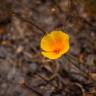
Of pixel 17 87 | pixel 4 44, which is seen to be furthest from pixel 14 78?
pixel 4 44

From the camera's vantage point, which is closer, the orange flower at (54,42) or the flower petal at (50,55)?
the flower petal at (50,55)

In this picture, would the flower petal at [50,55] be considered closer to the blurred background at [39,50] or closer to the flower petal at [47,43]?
the flower petal at [47,43]

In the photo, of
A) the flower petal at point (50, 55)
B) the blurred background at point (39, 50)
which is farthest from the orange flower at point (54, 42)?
the blurred background at point (39, 50)

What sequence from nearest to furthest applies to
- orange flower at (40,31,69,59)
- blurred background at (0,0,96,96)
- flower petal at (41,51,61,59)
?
flower petal at (41,51,61,59), orange flower at (40,31,69,59), blurred background at (0,0,96,96)

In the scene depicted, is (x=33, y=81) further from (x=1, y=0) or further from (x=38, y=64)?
(x=1, y=0)

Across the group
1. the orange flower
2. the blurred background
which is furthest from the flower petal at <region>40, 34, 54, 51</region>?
the blurred background

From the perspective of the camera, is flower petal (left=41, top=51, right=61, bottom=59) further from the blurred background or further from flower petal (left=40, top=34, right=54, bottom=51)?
the blurred background
